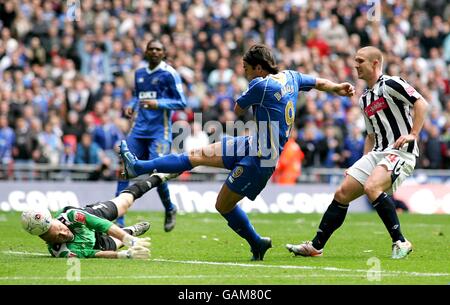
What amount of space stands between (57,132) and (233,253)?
11.6 m

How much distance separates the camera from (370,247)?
13.6m

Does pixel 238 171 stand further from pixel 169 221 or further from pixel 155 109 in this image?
pixel 155 109

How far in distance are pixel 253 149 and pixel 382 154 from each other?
1638 mm

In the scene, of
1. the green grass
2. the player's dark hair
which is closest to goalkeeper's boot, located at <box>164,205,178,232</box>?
the green grass

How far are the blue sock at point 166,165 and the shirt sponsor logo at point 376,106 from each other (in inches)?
87.7

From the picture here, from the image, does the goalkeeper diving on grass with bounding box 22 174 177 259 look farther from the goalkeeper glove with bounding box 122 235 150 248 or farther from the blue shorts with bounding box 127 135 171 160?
the blue shorts with bounding box 127 135 171 160

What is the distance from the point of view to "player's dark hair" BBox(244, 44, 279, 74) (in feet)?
36.7

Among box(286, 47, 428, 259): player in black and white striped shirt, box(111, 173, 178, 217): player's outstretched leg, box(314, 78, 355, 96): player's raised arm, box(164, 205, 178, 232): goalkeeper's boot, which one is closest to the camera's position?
box(286, 47, 428, 259): player in black and white striped shirt

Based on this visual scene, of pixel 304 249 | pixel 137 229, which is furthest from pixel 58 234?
pixel 304 249

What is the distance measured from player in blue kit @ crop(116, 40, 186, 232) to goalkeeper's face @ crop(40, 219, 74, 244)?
4.84 metres

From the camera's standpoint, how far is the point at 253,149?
11.3 m

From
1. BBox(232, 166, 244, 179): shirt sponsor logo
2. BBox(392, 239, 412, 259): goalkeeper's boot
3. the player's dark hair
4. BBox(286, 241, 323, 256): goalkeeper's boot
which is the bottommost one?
BBox(286, 241, 323, 256): goalkeeper's boot

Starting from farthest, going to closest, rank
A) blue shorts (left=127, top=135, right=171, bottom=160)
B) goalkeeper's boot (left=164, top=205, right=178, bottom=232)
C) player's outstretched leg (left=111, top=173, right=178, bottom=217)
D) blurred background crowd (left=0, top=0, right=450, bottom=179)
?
blurred background crowd (left=0, top=0, right=450, bottom=179), blue shorts (left=127, top=135, right=171, bottom=160), goalkeeper's boot (left=164, top=205, right=178, bottom=232), player's outstretched leg (left=111, top=173, right=178, bottom=217)
